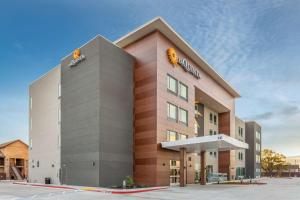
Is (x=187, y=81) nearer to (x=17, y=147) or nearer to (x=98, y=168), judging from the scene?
(x=98, y=168)

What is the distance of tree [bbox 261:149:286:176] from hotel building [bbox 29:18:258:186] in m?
69.1

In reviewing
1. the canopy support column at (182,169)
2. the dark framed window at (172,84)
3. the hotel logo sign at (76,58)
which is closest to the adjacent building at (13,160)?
the hotel logo sign at (76,58)

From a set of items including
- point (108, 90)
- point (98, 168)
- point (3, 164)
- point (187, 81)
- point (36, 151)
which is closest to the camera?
point (98, 168)

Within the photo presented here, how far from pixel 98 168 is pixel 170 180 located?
361 inches

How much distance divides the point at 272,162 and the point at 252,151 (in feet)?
80.4

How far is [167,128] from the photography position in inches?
1428

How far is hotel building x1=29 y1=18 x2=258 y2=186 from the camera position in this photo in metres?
33.0

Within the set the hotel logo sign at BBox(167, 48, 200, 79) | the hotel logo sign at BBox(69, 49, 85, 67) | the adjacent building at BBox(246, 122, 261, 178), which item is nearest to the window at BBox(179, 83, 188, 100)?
the hotel logo sign at BBox(167, 48, 200, 79)

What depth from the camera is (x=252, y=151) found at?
265 ft

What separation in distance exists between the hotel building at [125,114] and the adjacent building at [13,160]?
18.8 m

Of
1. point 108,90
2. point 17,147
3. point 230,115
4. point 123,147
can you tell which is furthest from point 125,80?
point 17,147

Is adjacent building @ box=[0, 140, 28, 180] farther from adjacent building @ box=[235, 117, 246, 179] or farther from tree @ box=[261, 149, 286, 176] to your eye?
tree @ box=[261, 149, 286, 176]

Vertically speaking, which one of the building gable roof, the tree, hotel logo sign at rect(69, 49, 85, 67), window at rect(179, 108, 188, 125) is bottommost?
the tree

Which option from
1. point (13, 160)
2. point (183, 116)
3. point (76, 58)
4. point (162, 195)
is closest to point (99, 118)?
point (76, 58)
